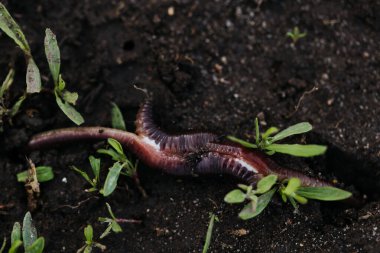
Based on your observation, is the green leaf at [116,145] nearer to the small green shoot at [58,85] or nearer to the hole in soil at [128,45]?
the small green shoot at [58,85]

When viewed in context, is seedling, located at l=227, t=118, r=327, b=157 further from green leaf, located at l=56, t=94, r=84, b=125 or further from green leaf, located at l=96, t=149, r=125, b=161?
green leaf, located at l=56, t=94, r=84, b=125

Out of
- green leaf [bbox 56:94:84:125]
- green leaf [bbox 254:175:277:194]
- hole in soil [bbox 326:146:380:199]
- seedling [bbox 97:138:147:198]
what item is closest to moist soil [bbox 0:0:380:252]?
hole in soil [bbox 326:146:380:199]

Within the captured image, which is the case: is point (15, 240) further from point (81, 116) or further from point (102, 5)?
point (102, 5)

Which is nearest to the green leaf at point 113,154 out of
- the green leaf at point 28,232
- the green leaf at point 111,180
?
the green leaf at point 111,180

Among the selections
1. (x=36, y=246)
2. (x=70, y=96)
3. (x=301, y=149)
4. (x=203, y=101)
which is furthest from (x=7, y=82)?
(x=301, y=149)

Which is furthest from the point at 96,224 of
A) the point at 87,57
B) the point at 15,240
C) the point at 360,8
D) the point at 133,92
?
the point at 360,8

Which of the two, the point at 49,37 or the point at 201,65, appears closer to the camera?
the point at 49,37
